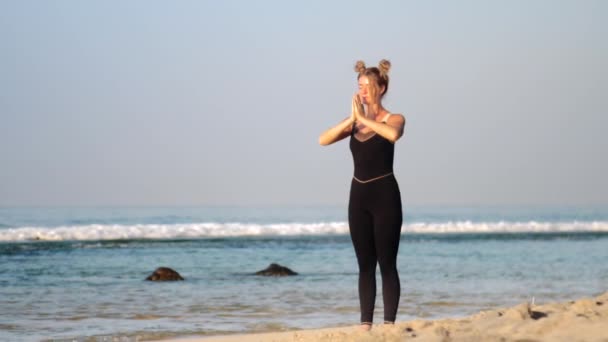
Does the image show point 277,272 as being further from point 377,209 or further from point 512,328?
point 512,328

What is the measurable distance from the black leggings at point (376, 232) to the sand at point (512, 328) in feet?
0.90

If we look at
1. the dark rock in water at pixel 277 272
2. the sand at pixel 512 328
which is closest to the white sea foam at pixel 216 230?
the dark rock in water at pixel 277 272

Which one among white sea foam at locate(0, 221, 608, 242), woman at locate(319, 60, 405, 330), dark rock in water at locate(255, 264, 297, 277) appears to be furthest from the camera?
white sea foam at locate(0, 221, 608, 242)

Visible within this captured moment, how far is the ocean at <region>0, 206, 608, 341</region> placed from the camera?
9.99 m

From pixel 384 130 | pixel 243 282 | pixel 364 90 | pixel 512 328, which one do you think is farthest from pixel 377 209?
pixel 243 282

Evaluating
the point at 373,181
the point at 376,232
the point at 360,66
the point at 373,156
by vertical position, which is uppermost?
the point at 360,66

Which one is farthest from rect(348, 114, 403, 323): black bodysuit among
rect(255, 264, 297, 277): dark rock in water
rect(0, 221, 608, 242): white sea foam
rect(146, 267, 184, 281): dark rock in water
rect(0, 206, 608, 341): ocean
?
rect(0, 221, 608, 242): white sea foam

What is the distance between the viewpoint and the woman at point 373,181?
5.95 meters

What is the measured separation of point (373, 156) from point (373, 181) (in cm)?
16

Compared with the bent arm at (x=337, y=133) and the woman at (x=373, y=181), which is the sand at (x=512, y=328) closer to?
the woman at (x=373, y=181)

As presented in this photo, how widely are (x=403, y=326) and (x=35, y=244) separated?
23.1 meters

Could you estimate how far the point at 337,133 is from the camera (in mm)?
6043

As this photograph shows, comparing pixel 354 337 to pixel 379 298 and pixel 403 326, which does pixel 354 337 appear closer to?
pixel 403 326

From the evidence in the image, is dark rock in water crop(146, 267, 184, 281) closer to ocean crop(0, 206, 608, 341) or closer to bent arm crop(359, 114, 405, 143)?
ocean crop(0, 206, 608, 341)
